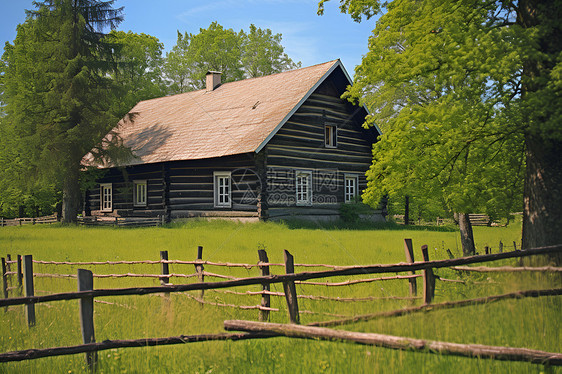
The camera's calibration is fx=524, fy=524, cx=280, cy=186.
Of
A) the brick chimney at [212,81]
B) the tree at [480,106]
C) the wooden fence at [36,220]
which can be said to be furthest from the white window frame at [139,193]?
the tree at [480,106]

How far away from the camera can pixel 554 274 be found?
891 centimetres

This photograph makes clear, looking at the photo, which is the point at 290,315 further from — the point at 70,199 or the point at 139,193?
the point at 70,199

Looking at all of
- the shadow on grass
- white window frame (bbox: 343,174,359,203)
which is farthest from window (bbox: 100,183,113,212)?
white window frame (bbox: 343,174,359,203)

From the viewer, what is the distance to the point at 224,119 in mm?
26453

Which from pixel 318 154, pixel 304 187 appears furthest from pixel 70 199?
→ pixel 318 154

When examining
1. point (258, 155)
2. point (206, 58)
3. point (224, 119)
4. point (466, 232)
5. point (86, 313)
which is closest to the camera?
point (86, 313)

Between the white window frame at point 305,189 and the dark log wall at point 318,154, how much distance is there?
214 millimetres

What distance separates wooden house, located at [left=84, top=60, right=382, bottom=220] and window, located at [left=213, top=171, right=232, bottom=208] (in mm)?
48

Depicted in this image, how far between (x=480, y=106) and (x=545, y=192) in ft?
6.42

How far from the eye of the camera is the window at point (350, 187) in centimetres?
2769

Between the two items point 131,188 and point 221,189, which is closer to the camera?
point 221,189

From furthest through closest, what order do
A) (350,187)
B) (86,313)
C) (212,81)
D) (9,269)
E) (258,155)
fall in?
1. (212,81)
2. (350,187)
3. (258,155)
4. (9,269)
5. (86,313)

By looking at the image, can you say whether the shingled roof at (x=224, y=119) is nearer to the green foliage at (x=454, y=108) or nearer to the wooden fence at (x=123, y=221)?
the wooden fence at (x=123, y=221)

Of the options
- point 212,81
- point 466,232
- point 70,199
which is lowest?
point 466,232
